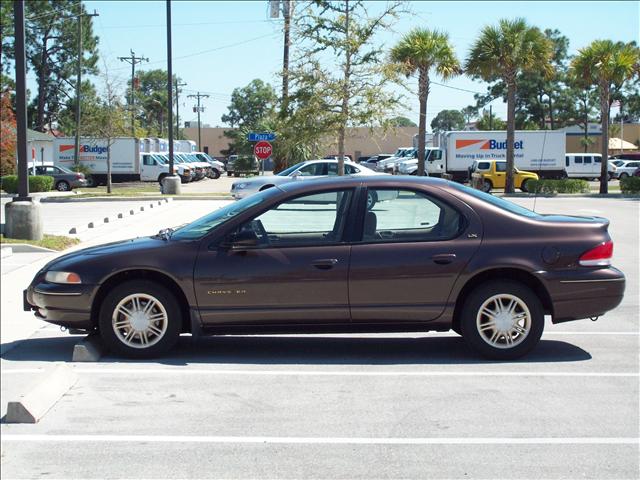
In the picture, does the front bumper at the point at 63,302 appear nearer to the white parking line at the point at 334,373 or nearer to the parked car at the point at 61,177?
the white parking line at the point at 334,373

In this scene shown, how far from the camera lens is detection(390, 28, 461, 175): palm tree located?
40.9 metres

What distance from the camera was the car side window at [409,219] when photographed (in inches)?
288

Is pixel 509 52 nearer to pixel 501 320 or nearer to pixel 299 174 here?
pixel 299 174

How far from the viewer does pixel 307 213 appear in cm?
751

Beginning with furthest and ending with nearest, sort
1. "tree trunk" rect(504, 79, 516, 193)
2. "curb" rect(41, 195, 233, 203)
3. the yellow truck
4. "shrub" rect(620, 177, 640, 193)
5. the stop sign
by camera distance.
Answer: the yellow truck → "tree trunk" rect(504, 79, 516, 193) → "shrub" rect(620, 177, 640, 193) → "curb" rect(41, 195, 233, 203) → the stop sign

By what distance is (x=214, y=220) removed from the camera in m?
7.54

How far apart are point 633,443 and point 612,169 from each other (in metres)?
56.2

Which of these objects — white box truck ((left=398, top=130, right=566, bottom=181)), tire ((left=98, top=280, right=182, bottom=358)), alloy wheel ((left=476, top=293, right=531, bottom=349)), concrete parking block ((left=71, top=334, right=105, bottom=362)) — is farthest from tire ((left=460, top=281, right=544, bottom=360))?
white box truck ((left=398, top=130, right=566, bottom=181))

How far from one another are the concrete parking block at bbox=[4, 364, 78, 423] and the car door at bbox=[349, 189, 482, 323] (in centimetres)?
241

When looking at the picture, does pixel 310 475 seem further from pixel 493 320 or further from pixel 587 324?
pixel 587 324

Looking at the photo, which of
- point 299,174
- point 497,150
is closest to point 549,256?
point 299,174

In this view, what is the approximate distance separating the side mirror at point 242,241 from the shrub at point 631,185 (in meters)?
34.4

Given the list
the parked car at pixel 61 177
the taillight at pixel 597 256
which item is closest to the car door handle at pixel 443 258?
the taillight at pixel 597 256

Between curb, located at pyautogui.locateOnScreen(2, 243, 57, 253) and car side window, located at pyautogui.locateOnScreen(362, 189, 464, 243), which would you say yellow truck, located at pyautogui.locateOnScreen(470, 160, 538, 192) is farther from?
car side window, located at pyautogui.locateOnScreen(362, 189, 464, 243)
